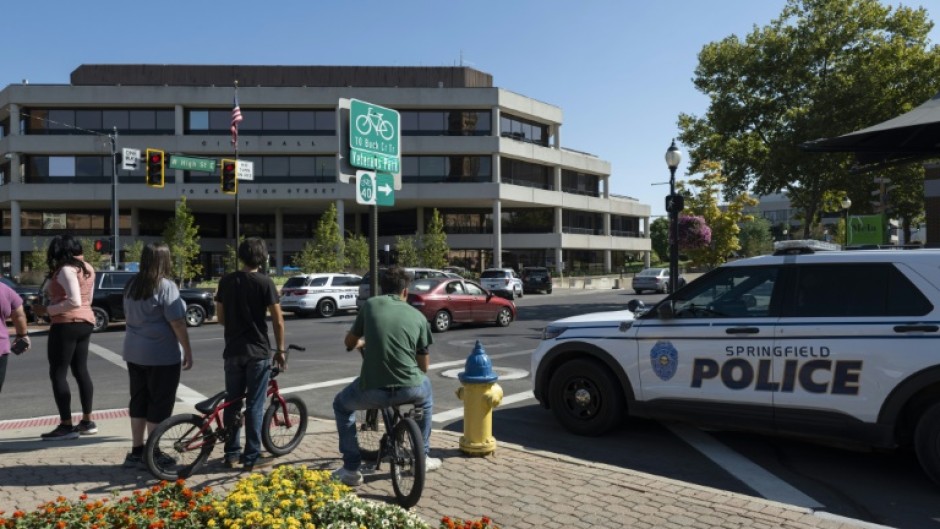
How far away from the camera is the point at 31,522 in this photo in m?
3.56

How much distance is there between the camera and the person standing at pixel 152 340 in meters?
5.53

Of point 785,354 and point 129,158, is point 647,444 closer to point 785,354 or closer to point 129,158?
point 785,354

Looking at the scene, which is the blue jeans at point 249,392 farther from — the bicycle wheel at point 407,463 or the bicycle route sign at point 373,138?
the bicycle route sign at point 373,138

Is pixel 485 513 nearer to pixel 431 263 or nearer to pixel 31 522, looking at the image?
pixel 31 522

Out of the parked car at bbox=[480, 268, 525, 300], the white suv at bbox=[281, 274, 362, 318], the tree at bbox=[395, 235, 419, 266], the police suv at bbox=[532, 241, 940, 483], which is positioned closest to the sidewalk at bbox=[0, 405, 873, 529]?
the police suv at bbox=[532, 241, 940, 483]

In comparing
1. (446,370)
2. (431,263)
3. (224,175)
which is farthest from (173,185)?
(446,370)

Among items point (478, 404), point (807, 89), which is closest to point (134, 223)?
point (807, 89)

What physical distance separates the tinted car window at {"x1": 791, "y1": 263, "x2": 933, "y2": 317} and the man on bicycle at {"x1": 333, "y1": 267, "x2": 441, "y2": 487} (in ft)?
10.6

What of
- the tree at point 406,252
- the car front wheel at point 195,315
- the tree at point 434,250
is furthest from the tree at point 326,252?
the car front wheel at point 195,315

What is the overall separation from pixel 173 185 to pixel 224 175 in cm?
2813

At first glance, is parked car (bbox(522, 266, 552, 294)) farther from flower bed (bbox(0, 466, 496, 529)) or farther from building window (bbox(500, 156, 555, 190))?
flower bed (bbox(0, 466, 496, 529))

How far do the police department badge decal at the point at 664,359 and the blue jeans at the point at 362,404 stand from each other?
2408 mm

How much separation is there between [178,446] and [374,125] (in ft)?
11.0

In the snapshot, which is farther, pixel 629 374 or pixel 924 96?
pixel 924 96
